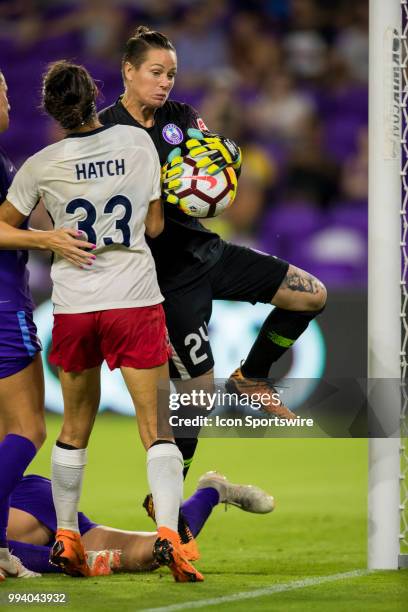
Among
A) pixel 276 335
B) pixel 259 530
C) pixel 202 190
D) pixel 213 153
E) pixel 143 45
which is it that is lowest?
pixel 259 530

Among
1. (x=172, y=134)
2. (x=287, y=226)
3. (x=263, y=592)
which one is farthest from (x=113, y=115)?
(x=287, y=226)

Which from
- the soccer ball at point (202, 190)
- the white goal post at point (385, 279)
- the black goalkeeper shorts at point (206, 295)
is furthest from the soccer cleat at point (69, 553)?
the soccer ball at point (202, 190)

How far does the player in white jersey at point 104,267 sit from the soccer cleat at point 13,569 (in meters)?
0.20

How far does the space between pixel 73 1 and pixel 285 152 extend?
10.4 ft

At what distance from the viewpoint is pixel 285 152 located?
11.9 metres

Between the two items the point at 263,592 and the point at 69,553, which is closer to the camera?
the point at 263,592

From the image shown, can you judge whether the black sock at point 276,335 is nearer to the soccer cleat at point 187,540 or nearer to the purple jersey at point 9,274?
the soccer cleat at point 187,540

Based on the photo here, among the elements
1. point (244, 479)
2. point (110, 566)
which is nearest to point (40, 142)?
point (244, 479)

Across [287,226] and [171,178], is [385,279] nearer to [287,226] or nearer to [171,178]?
[171,178]

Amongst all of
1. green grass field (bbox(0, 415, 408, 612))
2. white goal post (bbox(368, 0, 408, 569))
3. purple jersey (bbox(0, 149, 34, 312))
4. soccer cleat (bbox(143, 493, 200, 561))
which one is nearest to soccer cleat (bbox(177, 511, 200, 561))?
soccer cleat (bbox(143, 493, 200, 561))

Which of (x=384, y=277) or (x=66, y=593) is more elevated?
(x=384, y=277)

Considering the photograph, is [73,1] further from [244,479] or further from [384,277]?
[384,277]

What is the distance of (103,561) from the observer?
14.9 feet

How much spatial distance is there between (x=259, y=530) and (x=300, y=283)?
1.44 meters
